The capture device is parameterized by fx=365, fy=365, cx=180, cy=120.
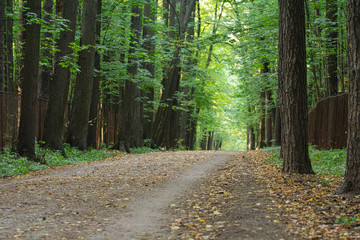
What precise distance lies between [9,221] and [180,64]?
64.7 ft

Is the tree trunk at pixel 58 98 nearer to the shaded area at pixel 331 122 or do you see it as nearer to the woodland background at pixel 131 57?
the woodland background at pixel 131 57

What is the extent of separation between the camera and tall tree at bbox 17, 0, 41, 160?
1145 centimetres

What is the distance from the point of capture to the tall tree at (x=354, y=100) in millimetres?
5969

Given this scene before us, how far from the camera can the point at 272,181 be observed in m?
8.55

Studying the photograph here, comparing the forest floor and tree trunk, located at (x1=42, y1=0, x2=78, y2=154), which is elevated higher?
tree trunk, located at (x1=42, y1=0, x2=78, y2=154)

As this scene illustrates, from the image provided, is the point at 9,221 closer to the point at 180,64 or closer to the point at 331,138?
the point at 331,138

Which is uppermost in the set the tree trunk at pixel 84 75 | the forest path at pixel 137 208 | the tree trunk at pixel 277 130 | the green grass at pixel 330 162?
the tree trunk at pixel 84 75

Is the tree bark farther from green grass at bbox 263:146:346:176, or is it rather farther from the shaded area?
green grass at bbox 263:146:346:176

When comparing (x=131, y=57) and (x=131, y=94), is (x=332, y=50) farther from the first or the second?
(x=131, y=94)

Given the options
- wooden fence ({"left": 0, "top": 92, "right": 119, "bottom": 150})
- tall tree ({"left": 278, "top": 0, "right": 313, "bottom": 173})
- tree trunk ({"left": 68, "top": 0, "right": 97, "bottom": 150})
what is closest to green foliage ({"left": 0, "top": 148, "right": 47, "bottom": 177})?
wooden fence ({"left": 0, "top": 92, "right": 119, "bottom": 150})

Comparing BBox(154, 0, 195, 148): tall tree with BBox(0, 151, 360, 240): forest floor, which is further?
BBox(154, 0, 195, 148): tall tree

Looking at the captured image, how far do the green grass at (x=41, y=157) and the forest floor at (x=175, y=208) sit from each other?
0.96 metres

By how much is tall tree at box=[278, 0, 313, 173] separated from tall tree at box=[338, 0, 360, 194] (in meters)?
3.17

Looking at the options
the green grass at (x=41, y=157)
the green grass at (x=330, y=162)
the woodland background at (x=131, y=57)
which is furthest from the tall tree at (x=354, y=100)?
the green grass at (x=41, y=157)
